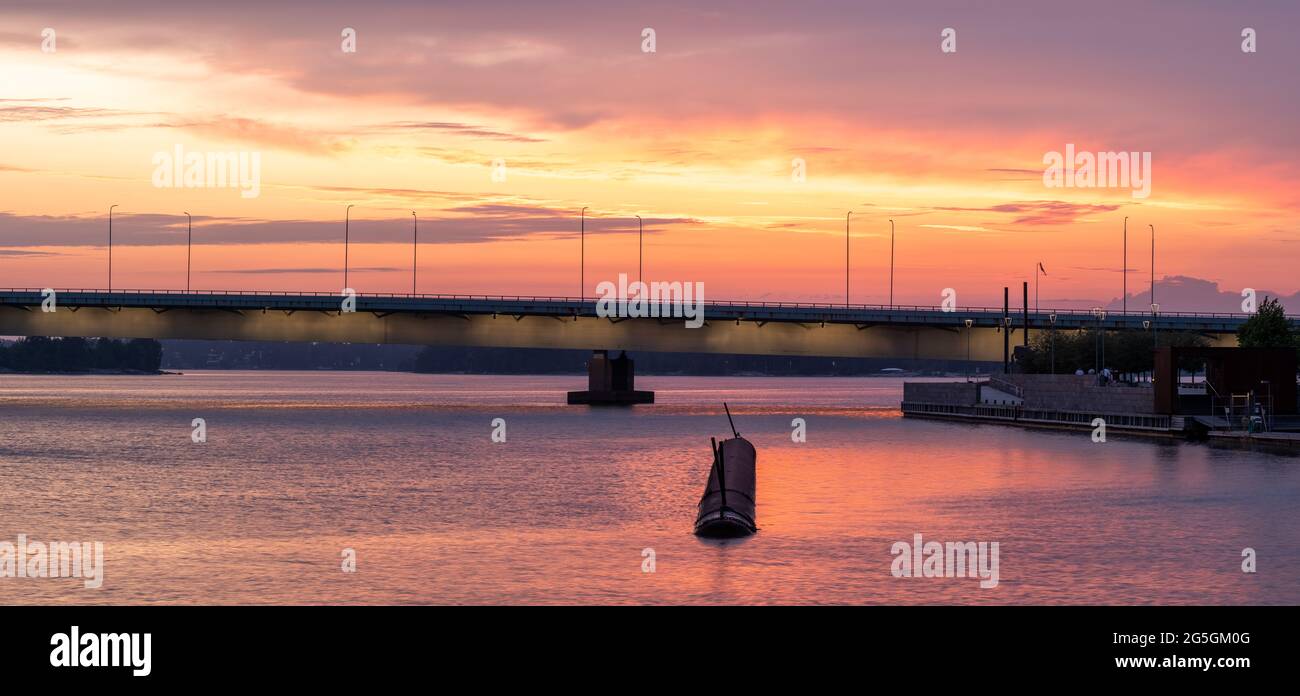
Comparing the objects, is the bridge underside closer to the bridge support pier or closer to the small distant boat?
the bridge support pier

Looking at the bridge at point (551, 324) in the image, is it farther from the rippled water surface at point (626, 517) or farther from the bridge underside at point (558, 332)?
the rippled water surface at point (626, 517)

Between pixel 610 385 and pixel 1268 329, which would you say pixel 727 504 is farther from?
pixel 610 385

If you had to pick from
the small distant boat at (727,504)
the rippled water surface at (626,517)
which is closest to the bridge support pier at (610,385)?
the rippled water surface at (626,517)

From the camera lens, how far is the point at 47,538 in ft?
165

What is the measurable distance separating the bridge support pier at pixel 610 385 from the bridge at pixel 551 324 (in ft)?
118

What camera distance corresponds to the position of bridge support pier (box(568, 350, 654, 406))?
18862 centimetres

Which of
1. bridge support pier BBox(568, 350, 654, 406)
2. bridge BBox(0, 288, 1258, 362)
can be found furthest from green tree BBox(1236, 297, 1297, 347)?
bridge support pier BBox(568, 350, 654, 406)

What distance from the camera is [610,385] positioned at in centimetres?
19075

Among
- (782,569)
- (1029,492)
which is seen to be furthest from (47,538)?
(1029,492)

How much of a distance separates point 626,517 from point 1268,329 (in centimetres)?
9492

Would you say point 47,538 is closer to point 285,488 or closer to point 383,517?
point 383,517

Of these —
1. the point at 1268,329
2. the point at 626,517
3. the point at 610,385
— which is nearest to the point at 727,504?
the point at 626,517

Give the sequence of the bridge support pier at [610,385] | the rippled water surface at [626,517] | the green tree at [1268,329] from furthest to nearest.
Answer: the bridge support pier at [610,385] → the green tree at [1268,329] → the rippled water surface at [626,517]

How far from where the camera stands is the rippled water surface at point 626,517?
127 feet
